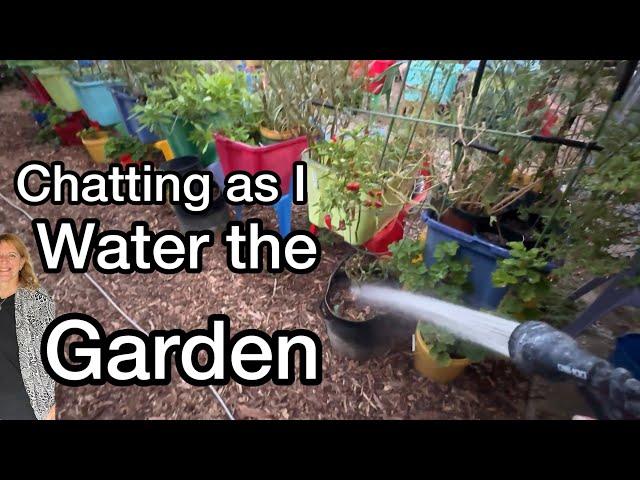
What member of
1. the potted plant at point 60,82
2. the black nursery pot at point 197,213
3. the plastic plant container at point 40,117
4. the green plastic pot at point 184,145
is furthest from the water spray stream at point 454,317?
the plastic plant container at point 40,117

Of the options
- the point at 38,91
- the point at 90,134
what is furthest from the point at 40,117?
the point at 90,134

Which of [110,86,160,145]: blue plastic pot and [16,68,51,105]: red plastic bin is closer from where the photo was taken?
[110,86,160,145]: blue plastic pot

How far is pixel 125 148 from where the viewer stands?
3016 mm

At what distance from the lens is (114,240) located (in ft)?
7.07

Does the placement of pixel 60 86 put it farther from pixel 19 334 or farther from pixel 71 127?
pixel 19 334

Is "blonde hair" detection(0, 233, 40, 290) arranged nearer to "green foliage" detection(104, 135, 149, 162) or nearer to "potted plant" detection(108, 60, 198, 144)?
"potted plant" detection(108, 60, 198, 144)

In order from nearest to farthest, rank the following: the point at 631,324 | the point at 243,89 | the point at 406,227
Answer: the point at 631,324
the point at 406,227
the point at 243,89

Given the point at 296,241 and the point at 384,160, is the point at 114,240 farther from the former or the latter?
the point at 384,160

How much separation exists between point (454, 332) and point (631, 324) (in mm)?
1162

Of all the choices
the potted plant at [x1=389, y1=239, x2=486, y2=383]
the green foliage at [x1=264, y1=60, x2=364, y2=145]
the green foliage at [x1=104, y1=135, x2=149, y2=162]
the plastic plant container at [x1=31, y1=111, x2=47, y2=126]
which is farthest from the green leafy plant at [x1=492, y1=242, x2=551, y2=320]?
the plastic plant container at [x1=31, y1=111, x2=47, y2=126]

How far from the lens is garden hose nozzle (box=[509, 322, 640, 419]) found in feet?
2.66

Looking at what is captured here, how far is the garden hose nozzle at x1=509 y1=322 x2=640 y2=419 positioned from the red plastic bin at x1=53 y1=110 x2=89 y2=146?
4.41 m

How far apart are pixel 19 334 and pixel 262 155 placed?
1.34 metres

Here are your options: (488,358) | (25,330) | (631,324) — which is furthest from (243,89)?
(631,324)
